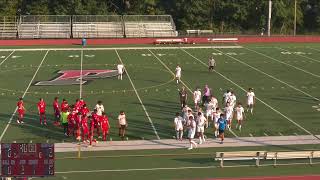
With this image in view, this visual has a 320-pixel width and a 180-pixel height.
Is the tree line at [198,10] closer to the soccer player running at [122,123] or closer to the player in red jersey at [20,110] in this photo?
the player in red jersey at [20,110]

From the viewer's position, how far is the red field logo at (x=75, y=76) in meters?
30.5

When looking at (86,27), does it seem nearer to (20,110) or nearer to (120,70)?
(120,70)

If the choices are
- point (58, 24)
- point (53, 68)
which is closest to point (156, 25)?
point (58, 24)

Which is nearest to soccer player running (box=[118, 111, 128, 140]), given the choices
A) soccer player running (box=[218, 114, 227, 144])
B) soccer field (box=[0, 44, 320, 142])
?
soccer field (box=[0, 44, 320, 142])

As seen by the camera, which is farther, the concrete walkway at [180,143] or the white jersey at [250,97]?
the white jersey at [250,97]

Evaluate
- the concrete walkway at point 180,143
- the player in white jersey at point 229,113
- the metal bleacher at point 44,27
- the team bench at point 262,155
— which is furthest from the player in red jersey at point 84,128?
the metal bleacher at point 44,27

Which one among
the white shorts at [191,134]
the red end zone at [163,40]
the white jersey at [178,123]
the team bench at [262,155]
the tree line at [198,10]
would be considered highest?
the tree line at [198,10]

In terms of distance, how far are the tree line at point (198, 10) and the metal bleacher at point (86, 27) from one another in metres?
5.95

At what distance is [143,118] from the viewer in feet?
75.5

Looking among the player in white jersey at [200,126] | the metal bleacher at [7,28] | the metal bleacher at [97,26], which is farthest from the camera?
the metal bleacher at [97,26]

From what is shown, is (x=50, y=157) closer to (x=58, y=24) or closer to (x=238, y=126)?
(x=238, y=126)

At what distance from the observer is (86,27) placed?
5638cm

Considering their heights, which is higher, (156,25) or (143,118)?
(156,25)

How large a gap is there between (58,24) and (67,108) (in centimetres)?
3753
